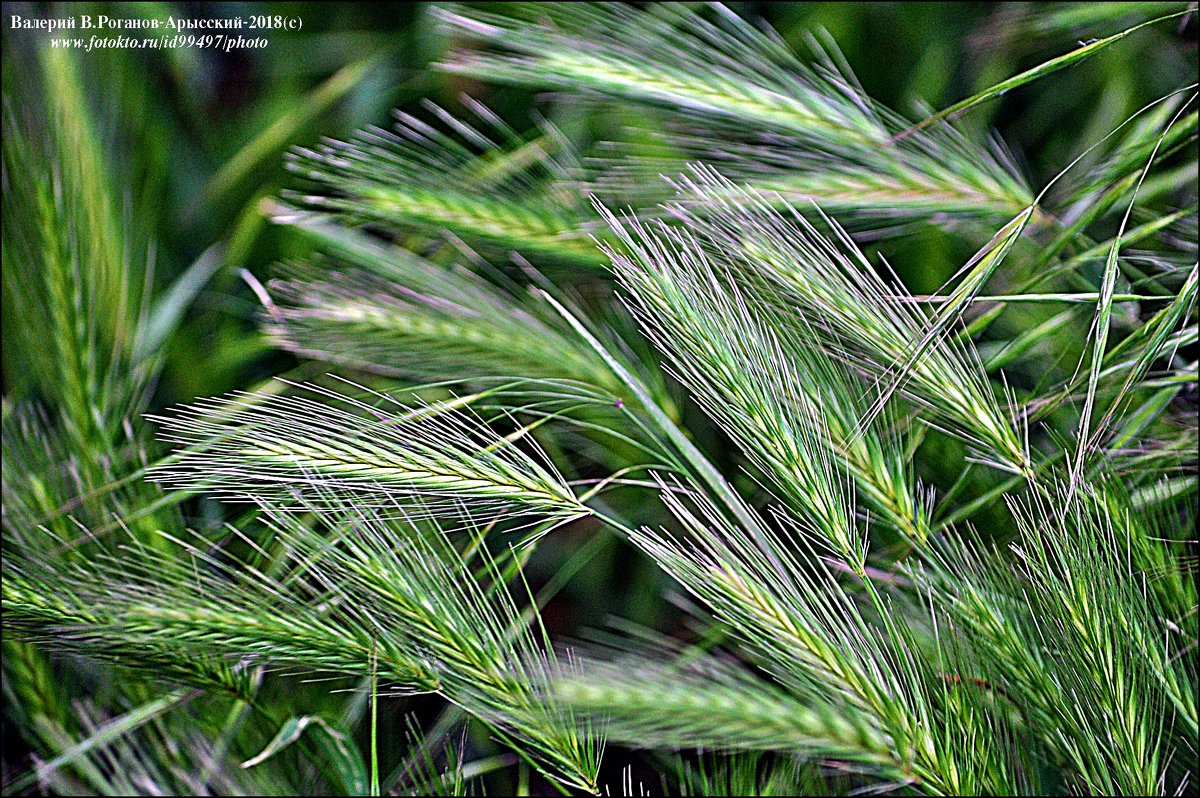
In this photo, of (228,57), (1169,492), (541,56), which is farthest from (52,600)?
(228,57)

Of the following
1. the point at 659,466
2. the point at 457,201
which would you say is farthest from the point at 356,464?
the point at 457,201

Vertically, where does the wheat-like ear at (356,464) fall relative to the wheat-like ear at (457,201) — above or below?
below

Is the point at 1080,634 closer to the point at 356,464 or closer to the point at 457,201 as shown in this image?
the point at 356,464

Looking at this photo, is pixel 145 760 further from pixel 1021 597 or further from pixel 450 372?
pixel 1021 597

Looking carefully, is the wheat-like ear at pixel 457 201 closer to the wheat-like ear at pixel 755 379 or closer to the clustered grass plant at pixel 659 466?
the clustered grass plant at pixel 659 466

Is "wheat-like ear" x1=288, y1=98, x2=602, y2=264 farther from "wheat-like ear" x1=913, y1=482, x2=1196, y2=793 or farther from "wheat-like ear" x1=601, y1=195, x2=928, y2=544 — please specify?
"wheat-like ear" x1=913, y1=482, x2=1196, y2=793

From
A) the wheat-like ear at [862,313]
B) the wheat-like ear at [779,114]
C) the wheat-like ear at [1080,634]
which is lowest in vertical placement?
the wheat-like ear at [1080,634]

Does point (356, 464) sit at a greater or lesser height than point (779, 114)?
lesser

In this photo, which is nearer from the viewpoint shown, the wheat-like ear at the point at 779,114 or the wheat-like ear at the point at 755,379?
the wheat-like ear at the point at 755,379

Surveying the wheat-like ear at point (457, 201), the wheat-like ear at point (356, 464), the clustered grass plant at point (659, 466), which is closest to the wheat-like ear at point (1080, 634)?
the clustered grass plant at point (659, 466)
